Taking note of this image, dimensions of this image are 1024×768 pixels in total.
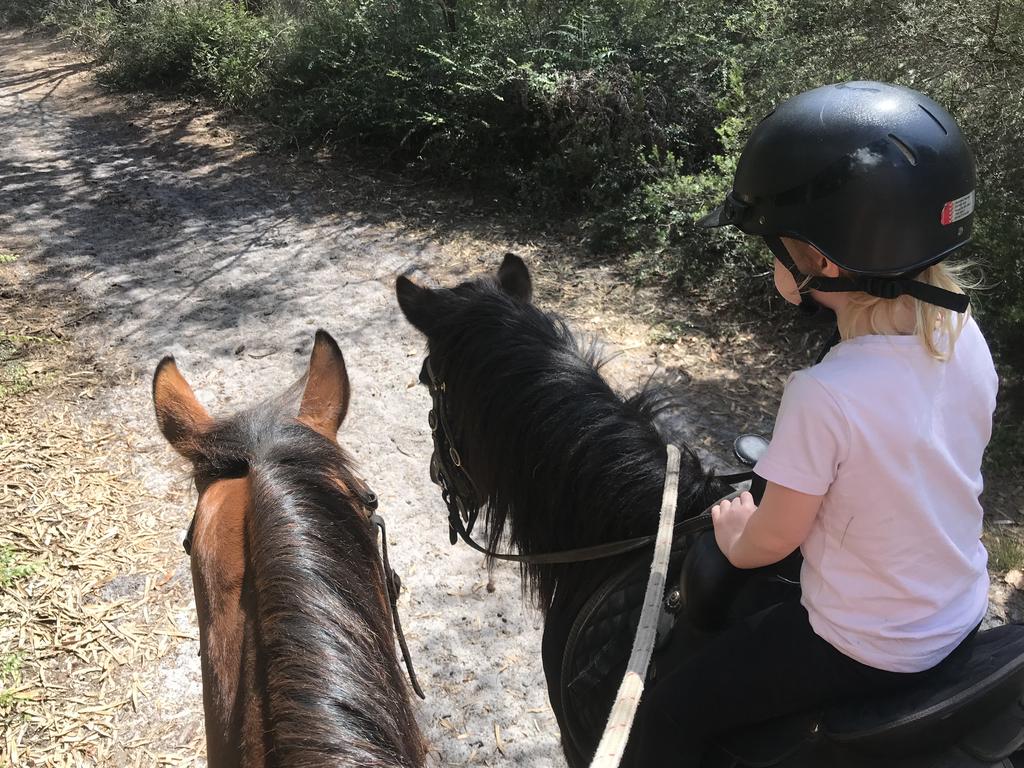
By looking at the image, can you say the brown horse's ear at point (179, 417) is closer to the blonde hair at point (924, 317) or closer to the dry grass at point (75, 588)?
the dry grass at point (75, 588)

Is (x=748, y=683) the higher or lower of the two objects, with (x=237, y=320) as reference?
higher

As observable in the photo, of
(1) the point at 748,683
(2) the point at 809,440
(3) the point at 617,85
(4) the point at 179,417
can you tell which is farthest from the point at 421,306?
(3) the point at 617,85

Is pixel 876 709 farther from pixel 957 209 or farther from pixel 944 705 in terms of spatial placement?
pixel 957 209

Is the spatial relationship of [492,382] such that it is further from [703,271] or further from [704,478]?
[703,271]

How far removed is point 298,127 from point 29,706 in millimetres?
8380

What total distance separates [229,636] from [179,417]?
860 millimetres

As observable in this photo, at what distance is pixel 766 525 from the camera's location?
151 cm

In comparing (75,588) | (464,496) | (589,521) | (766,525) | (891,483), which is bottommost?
(75,588)

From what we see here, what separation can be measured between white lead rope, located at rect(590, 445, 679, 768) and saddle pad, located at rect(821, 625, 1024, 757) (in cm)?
47

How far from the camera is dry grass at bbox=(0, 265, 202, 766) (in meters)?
3.19

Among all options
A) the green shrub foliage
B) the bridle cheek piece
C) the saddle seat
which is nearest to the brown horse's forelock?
the bridle cheek piece

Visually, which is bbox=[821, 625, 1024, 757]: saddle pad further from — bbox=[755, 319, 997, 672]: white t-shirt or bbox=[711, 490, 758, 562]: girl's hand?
bbox=[711, 490, 758, 562]: girl's hand

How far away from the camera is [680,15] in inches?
332

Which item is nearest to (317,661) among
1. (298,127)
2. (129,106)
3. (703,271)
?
(703,271)
